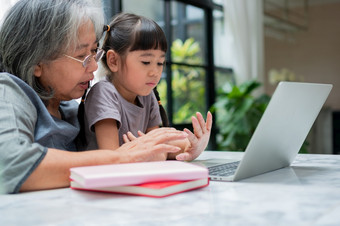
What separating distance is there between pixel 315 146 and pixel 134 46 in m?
6.01

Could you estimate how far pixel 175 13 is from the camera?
14.1ft


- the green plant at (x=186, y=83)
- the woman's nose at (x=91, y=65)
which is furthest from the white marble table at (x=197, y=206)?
the green plant at (x=186, y=83)

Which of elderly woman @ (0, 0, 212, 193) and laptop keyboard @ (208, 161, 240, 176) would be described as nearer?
elderly woman @ (0, 0, 212, 193)

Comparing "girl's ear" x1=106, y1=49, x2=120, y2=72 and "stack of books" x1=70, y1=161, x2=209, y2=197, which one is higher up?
"girl's ear" x1=106, y1=49, x2=120, y2=72

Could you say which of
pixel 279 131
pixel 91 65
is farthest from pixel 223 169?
pixel 91 65

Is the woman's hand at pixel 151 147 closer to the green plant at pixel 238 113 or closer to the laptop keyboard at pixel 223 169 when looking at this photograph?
the laptop keyboard at pixel 223 169

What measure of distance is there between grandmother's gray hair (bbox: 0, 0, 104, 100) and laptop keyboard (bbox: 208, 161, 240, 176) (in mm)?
514

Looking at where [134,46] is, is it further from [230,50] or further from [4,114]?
[230,50]

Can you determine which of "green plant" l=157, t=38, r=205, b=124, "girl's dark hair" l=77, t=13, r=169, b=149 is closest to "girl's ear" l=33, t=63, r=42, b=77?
"girl's dark hair" l=77, t=13, r=169, b=149

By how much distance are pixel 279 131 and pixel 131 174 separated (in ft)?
1.38

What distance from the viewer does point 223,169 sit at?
43.3 inches

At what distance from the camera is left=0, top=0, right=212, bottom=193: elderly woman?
870 millimetres

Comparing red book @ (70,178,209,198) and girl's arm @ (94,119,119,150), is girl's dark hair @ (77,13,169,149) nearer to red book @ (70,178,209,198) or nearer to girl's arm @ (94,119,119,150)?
girl's arm @ (94,119,119,150)

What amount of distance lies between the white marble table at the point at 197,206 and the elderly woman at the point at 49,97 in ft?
0.20
